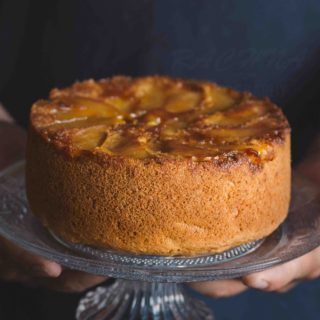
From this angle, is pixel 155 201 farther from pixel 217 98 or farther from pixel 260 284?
pixel 217 98

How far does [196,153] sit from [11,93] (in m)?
0.77

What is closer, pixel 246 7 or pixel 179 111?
pixel 179 111

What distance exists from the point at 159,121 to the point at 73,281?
36 cm

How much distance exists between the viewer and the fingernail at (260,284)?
1.19 m

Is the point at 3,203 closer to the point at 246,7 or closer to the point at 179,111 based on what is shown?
the point at 179,111

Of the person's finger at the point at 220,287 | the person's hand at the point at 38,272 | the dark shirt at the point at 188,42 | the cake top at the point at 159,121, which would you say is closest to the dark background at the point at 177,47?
the dark shirt at the point at 188,42

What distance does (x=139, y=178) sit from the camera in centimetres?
111

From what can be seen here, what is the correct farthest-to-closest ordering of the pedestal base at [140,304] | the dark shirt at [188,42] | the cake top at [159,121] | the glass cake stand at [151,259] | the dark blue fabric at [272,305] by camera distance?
the dark blue fabric at [272,305] → the dark shirt at [188,42] → the pedestal base at [140,304] → the cake top at [159,121] → the glass cake stand at [151,259]

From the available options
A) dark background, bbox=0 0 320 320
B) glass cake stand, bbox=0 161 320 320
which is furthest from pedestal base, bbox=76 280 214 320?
dark background, bbox=0 0 320 320

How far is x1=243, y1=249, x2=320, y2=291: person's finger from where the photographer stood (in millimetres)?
1192

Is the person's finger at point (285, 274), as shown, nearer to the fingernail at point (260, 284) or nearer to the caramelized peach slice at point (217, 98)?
the fingernail at point (260, 284)

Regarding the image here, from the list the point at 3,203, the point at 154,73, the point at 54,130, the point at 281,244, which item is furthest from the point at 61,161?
the point at 154,73

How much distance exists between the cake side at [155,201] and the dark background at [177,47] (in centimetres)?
50

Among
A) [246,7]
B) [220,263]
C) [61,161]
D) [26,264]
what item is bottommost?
[26,264]
